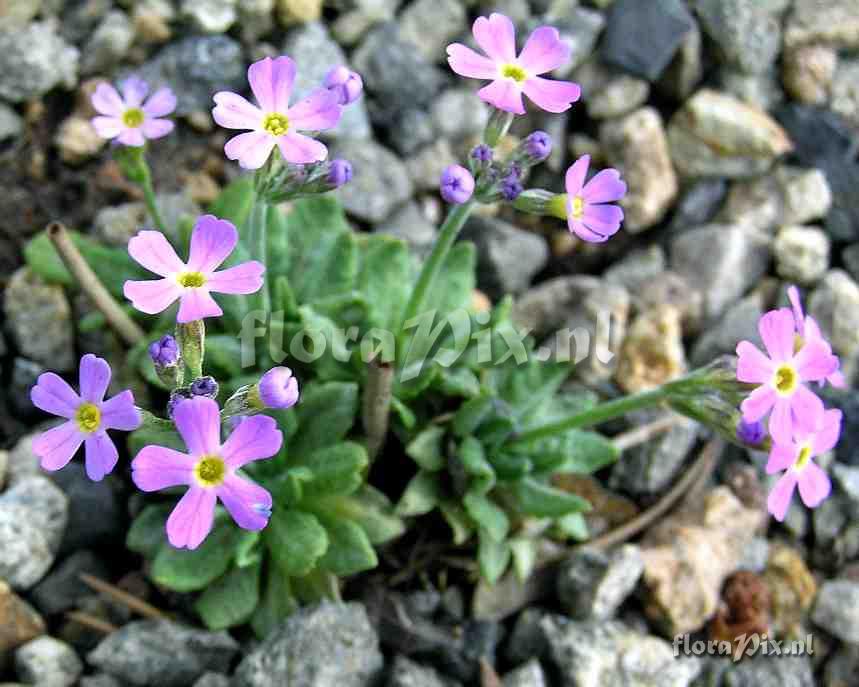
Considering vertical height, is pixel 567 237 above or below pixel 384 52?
below

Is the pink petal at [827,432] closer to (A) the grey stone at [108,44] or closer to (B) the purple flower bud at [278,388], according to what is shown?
(B) the purple flower bud at [278,388]

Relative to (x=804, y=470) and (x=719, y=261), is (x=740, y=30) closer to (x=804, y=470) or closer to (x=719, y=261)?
(x=719, y=261)

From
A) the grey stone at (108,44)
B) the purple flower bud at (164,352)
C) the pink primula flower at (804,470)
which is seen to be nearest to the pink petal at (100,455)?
the purple flower bud at (164,352)

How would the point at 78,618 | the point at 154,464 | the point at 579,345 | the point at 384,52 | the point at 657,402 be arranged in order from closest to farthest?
the point at 154,464 < the point at 657,402 < the point at 78,618 < the point at 579,345 < the point at 384,52

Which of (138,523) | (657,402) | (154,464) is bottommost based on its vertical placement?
(138,523)

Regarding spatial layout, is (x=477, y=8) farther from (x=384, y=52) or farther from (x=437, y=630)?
(x=437, y=630)

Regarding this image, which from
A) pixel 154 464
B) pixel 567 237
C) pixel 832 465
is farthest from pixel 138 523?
pixel 832 465

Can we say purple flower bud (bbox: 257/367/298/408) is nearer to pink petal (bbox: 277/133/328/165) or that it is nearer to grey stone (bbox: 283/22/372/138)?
pink petal (bbox: 277/133/328/165)

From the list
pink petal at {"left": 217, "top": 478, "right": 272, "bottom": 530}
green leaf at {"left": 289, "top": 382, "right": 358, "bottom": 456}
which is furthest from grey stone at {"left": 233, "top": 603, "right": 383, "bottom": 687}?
pink petal at {"left": 217, "top": 478, "right": 272, "bottom": 530}

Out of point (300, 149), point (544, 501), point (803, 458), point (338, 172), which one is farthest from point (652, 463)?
point (300, 149)
